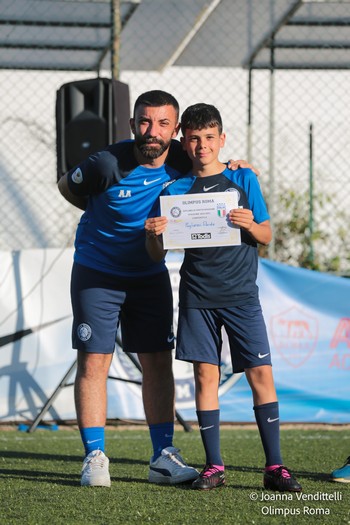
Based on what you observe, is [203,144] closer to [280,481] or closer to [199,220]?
[199,220]

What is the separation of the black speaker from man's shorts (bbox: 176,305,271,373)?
8.89 feet

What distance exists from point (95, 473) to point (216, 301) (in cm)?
86

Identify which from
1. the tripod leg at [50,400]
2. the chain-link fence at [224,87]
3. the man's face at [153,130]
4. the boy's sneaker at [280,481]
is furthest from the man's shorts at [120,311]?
the chain-link fence at [224,87]

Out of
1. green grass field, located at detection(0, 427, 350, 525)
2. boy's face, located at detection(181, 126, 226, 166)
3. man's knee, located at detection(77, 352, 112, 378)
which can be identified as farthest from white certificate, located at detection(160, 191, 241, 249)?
green grass field, located at detection(0, 427, 350, 525)

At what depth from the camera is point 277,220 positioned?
351 inches

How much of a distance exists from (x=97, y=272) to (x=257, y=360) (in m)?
0.83

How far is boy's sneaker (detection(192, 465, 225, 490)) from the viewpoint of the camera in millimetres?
3885

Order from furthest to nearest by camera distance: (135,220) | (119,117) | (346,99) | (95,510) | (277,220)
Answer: (346,99), (277,220), (119,117), (135,220), (95,510)

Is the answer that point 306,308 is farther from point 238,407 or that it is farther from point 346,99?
point 346,99

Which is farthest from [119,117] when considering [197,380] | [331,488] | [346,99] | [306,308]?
[346,99]

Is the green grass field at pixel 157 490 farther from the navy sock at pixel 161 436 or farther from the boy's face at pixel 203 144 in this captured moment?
the boy's face at pixel 203 144

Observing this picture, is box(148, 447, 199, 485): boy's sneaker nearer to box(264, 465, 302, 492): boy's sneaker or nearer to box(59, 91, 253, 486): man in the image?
box(59, 91, 253, 486): man

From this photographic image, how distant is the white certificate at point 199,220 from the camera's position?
13.0 feet

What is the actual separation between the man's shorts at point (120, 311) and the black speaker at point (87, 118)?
2266 mm
